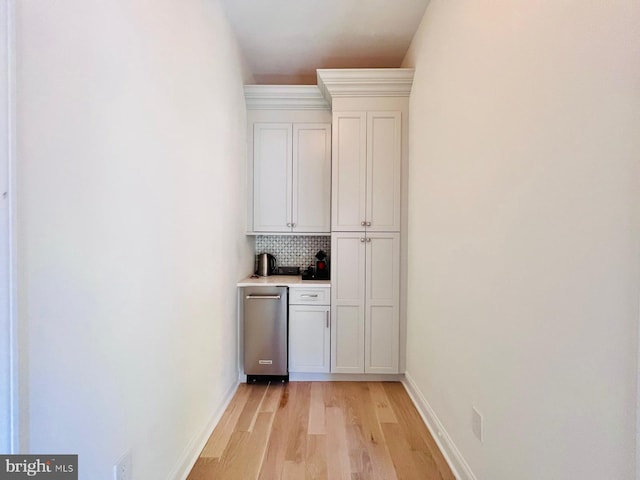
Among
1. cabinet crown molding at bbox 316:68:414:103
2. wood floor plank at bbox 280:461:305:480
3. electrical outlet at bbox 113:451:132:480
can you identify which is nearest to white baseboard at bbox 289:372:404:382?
wood floor plank at bbox 280:461:305:480

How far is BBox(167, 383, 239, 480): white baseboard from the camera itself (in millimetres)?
1642

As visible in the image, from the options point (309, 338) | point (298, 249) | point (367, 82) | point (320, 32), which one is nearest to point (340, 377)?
point (309, 338)

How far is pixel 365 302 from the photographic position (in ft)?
9.51

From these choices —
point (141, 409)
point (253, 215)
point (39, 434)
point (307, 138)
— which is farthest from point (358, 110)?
point (39, 434)

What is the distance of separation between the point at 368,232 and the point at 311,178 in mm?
818

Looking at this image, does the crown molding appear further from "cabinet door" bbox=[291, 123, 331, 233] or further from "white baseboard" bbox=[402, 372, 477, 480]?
"white baseboard" bbox=[402, 372, 477, 480]

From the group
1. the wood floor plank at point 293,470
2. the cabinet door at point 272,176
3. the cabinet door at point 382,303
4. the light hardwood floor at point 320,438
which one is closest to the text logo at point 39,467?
the light hardwood floor at point 320,438

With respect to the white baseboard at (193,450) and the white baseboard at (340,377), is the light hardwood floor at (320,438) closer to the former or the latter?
the white baseboard at (193,450)

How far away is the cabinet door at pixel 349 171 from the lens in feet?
9.47

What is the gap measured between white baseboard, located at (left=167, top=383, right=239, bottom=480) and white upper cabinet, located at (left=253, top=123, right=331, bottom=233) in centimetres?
166

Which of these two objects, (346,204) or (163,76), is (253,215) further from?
(163,76)

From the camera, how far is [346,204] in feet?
9.55

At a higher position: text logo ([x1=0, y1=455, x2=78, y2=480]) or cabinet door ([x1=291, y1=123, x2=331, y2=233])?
cabinet door ([x1=291, y1=123, x2=331, y2=233])

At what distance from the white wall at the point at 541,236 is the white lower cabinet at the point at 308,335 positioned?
117 cm
